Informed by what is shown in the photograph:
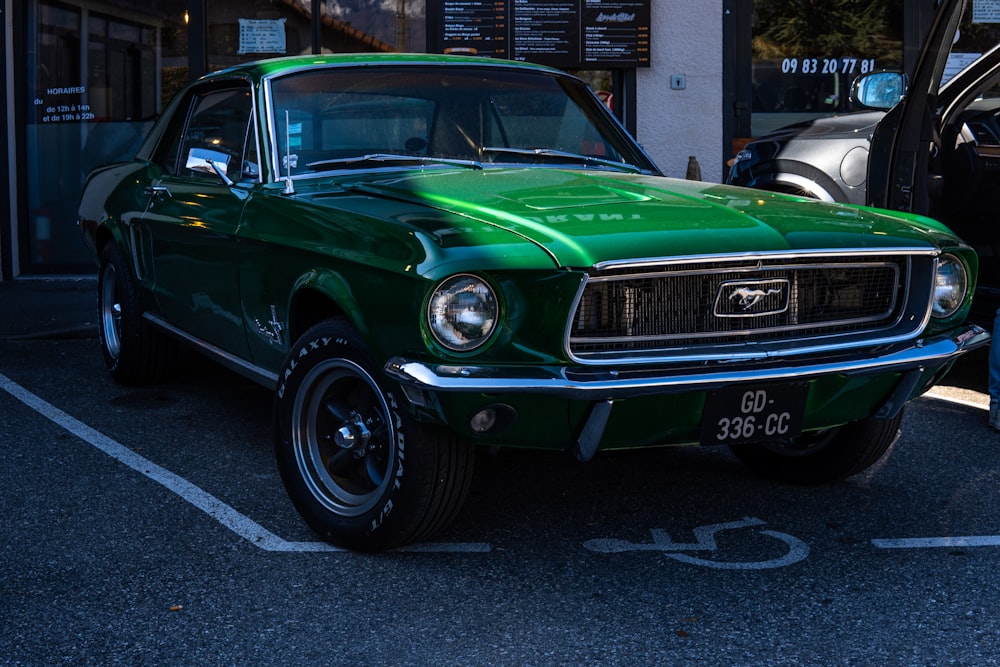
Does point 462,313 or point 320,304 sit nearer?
point 462,313

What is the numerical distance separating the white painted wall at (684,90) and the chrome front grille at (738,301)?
22.7 feet

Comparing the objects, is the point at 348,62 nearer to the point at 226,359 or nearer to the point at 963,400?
the point at 226,359

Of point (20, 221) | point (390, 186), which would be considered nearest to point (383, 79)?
point (390, 186)

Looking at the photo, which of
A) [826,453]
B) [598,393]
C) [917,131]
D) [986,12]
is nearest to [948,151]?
[917,131]

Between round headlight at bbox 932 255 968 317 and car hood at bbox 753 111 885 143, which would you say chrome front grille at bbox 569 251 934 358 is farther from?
car hood at bbox 753 111 885 143

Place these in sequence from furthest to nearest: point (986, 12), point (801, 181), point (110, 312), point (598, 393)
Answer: point (986, 12) < point (801, 181) < point (110, 312) < point (598, 393)

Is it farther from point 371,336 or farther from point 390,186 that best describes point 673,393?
point 390,186

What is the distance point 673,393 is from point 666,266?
35cm

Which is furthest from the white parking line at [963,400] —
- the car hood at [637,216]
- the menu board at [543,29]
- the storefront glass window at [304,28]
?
the storefront glass window at [304,28]

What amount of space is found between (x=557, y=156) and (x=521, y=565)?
1.76 metres

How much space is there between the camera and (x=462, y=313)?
3463 millimetres

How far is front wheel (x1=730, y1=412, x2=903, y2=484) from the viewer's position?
4.46 meters

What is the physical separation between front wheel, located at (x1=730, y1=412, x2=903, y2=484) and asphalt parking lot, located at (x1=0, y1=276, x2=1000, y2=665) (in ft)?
0.22

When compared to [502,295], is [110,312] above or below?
below
